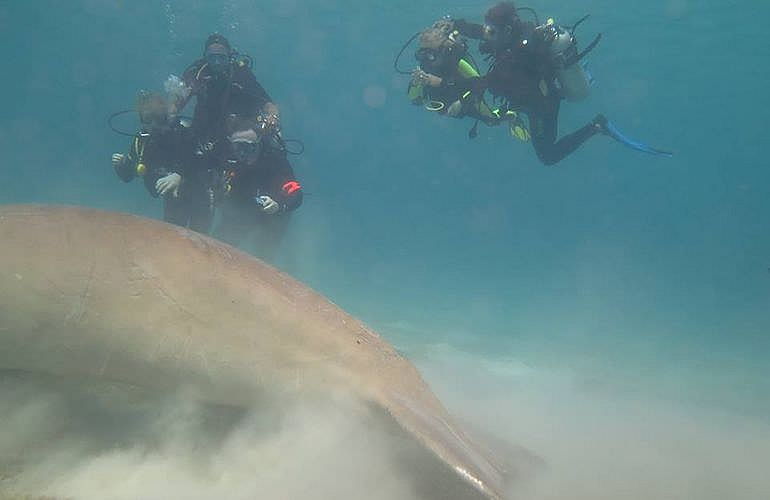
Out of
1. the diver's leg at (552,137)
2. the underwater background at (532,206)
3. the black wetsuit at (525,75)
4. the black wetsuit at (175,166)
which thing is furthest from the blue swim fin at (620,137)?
the black wetsuit at (175,166)

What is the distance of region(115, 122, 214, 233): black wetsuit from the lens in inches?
304

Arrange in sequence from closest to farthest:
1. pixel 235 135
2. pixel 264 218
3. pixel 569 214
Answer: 1. pixel 235 135
2. pixel 264 218
3. pixel 569 214

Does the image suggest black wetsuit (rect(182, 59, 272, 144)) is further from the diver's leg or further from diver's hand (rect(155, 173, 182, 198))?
the diver's leg

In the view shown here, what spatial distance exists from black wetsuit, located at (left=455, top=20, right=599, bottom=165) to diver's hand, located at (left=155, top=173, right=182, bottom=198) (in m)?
5.86

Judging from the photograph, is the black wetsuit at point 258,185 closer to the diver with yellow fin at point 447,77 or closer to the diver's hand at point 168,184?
the diver's hand at point 168,184

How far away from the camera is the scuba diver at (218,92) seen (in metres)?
7.86

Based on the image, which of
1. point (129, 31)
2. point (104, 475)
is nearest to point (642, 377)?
point (104, 475)

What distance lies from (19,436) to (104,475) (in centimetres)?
44

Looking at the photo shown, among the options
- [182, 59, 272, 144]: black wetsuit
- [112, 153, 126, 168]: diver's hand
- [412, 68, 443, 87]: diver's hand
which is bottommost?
[112, 153, 126, 168]: diver's hand

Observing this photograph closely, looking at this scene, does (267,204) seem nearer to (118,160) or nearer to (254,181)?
(254,181)

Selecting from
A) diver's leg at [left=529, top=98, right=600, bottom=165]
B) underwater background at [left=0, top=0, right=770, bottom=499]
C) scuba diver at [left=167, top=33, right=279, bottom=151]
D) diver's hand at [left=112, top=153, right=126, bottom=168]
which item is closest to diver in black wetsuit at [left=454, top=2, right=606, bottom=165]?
diver's leg at [left=529, top=98, right=600, bottom=165]

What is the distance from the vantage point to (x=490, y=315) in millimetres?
20859

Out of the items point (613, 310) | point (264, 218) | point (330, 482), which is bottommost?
point (330, 482)

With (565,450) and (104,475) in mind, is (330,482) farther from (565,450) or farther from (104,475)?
(565,450)
